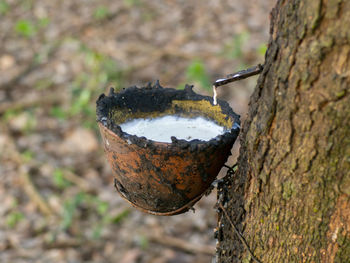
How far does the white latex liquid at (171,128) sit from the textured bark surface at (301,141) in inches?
10.2

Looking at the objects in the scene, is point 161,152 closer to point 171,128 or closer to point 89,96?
point 171,128

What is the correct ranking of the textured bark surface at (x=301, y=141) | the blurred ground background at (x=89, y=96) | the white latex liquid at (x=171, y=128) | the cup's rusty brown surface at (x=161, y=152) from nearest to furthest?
the textured bark surface at (x=301, y=141) → the cup's rusty brown surface at (x=161, y=152) → the white latex liquid at (x=171, y=128) → the blurred ground background at (x=89, y=96)

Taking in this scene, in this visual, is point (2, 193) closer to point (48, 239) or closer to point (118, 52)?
point (48, 239)

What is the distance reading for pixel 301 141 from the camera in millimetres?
838

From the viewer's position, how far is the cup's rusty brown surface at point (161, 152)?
3.41 ft

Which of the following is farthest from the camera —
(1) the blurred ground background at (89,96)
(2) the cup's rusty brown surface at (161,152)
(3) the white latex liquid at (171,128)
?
(1) the blurred ground background at (89,96)

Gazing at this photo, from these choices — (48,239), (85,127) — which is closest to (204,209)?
(48,239)

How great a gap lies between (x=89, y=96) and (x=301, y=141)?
2.94 meters

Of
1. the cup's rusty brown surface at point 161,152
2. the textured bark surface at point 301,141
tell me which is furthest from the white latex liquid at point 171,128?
the textured bark surface at point 301,141

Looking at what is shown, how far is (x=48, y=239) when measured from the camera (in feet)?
8.18

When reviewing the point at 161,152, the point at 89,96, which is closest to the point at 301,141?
the point at 161,152

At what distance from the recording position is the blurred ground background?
98.3 inches

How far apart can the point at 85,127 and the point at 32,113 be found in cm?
54

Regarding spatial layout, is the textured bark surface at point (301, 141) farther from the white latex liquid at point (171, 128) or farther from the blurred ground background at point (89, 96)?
the blurred ground background at point (89, 96)
